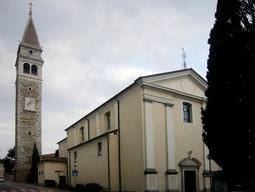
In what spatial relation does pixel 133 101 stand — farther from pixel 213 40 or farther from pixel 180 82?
pixel 213 40

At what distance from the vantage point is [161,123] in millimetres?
18859

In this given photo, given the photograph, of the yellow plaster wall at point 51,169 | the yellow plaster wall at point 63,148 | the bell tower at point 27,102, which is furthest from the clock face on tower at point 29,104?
the yellow plaster wall at point 51,169

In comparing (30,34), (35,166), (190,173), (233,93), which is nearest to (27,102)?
(35,166)

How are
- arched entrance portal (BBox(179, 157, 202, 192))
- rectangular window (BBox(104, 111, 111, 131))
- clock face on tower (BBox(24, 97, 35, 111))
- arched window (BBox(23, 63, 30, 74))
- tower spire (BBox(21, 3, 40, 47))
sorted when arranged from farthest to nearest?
tower spire (BBox(21, 3, 40, 47)), arched window (BBox(23, 63, 30, 74)), clock face on tower (BBox(24, 97, 35, 111)), rectangular window (BBox(104, 111, 111, 131)), arched entrance portal (BBox(179, 157, 202, 192))

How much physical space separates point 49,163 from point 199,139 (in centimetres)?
1843

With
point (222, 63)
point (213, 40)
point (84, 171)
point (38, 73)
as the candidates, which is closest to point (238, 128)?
point (222, 63)

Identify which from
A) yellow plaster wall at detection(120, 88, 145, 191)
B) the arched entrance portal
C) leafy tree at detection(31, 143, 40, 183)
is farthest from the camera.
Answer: leafy tree at detection(31, 143, 40, 183)

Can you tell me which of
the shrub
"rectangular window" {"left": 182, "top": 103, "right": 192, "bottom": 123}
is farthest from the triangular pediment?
the shrub

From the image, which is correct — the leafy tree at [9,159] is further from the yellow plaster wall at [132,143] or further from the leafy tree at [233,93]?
the leafy tree at [233,93]

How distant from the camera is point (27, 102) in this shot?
3994 centimetres

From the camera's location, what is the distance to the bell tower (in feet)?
123

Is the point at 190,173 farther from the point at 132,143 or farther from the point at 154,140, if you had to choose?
the point at 132,143

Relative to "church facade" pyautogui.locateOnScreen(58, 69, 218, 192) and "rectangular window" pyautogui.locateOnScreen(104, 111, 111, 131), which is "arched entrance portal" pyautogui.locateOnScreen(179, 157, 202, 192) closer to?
"church facade" pyautogui.locateOnScreen(58, 69, 218, 192)

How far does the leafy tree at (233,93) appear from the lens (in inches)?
423
